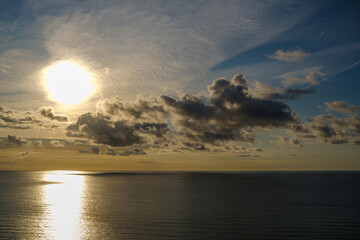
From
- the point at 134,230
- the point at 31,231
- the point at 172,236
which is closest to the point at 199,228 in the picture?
the point at 172,236

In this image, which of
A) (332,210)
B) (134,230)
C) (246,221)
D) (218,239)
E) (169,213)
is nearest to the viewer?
(218,239)

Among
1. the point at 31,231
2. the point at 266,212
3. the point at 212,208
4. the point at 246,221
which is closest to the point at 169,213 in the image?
the point at 212,208

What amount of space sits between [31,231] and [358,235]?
52.4 m

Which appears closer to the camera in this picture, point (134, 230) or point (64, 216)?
point (134, 230)

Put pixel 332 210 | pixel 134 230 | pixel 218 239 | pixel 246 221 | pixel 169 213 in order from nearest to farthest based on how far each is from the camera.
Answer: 1. pixel 218 239
2. pixel 134 230
3. pixel 246 221
4. pixel 169 213
5. pixel 332 210

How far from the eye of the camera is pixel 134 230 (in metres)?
47.5

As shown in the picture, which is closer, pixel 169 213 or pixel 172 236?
pixel 172 236

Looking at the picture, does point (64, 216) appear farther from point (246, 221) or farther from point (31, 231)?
point (246, 221)

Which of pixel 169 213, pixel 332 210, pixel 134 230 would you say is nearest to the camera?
pixel 134 230

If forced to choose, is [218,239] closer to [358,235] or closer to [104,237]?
[104,237]

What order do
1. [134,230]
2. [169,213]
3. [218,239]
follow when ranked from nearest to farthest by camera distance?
[218,239] → [134,230] → [169,213]

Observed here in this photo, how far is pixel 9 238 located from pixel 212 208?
141ft

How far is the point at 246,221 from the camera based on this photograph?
54.0 meters

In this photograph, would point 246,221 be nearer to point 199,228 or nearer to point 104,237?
point 199,228
